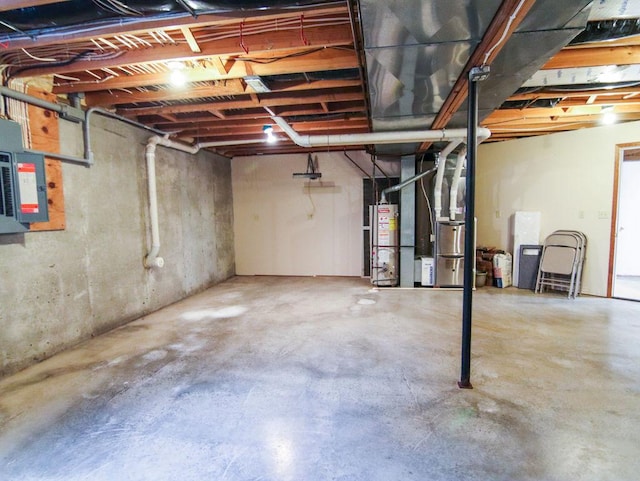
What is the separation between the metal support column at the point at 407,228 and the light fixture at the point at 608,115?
239 centimetres

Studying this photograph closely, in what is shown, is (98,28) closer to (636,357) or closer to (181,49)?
(181,49)

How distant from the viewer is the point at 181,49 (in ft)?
7.67

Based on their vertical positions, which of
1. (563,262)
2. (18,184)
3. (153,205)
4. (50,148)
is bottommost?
(563,262)

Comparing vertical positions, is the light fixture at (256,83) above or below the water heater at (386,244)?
above

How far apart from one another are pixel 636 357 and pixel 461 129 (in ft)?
8.63

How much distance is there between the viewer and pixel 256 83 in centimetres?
284

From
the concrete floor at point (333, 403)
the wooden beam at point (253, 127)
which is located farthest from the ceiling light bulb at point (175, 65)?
the concrete floor at point (333, 403)

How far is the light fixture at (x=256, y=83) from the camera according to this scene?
2732 millimetres

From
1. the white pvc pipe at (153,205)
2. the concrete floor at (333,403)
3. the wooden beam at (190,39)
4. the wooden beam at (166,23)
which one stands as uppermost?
the wooden beam at (190,39)

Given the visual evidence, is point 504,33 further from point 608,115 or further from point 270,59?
point 608,115

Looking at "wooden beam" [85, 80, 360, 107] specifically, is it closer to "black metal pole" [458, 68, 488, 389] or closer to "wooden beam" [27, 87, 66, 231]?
"wooden beam" [27, 87, 66, 231]

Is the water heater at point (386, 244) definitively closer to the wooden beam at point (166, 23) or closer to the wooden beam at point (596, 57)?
the wooden beam at point (596, 57)

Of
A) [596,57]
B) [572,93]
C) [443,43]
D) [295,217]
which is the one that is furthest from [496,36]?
[295,217]

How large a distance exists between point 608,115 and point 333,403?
4.89 m
